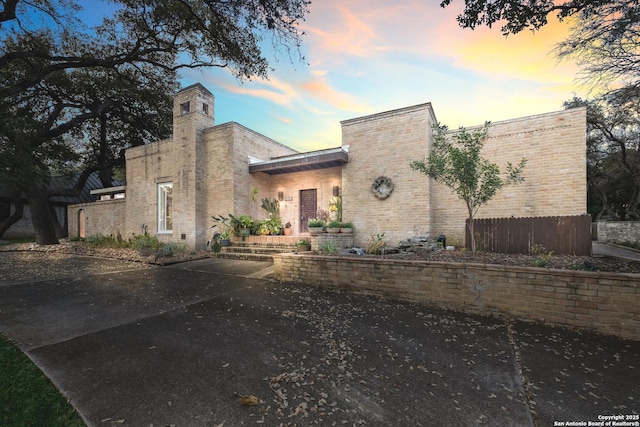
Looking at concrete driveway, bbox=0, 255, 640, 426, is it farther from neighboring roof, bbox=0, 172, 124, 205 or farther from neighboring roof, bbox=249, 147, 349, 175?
neighboring roof, bbox=0, 172, 124, 205

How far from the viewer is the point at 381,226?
9.38 metres

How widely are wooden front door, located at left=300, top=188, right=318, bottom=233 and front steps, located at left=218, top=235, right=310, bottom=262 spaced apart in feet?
7.13

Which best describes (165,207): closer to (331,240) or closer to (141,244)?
(141,244)

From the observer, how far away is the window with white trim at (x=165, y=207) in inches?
494

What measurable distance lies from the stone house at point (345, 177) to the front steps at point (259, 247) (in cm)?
165

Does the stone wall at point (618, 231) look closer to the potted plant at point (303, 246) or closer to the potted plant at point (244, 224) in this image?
the potted plant at point (303, 246)

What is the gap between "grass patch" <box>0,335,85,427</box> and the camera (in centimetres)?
175

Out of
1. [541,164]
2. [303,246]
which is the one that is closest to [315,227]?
[303,246]

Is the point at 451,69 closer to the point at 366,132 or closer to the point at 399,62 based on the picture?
the point at 399,62

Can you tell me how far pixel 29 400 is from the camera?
1.96 m

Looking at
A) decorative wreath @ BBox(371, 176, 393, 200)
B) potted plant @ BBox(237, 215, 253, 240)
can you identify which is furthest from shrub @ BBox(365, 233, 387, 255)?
potted plant @ BBox(237, 215, 253, 240)

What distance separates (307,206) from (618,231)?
16.8 m

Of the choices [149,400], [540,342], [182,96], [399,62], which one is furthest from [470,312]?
[182,96]

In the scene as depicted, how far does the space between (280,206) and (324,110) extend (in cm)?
506
